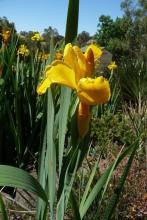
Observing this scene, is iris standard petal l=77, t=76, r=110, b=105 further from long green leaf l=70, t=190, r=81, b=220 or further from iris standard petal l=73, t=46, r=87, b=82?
long green leaf l=70, t=190, r=81, b=220

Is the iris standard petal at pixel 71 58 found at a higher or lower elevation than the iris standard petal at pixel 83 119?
higher

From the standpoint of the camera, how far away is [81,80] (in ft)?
3.43

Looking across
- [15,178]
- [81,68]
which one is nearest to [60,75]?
[81,68]

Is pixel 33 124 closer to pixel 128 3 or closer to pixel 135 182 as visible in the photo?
pixel 135 182

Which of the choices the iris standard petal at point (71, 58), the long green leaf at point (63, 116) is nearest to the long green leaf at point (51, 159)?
the long green leaf at point (63, 116)

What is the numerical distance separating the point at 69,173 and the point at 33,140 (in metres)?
1.73

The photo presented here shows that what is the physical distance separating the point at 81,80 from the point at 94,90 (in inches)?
1.9

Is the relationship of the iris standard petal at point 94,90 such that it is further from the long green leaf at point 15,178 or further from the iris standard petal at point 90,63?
the long green leaf at point 15,178

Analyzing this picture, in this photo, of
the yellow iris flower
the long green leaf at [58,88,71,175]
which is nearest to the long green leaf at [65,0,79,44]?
the yellow iris flower

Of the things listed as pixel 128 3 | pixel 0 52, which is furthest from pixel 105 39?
pixel 0 52

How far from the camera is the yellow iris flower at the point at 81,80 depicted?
102 cm

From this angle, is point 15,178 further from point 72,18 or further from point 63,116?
point 72,18

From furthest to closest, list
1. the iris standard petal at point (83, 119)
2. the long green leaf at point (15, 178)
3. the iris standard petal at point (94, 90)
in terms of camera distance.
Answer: the iris standard petal at point (83, 119), the iris standard petal at point (94, 90), the long green leaf at point (15, 178)

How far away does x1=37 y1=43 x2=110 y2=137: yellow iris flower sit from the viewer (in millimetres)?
1019
